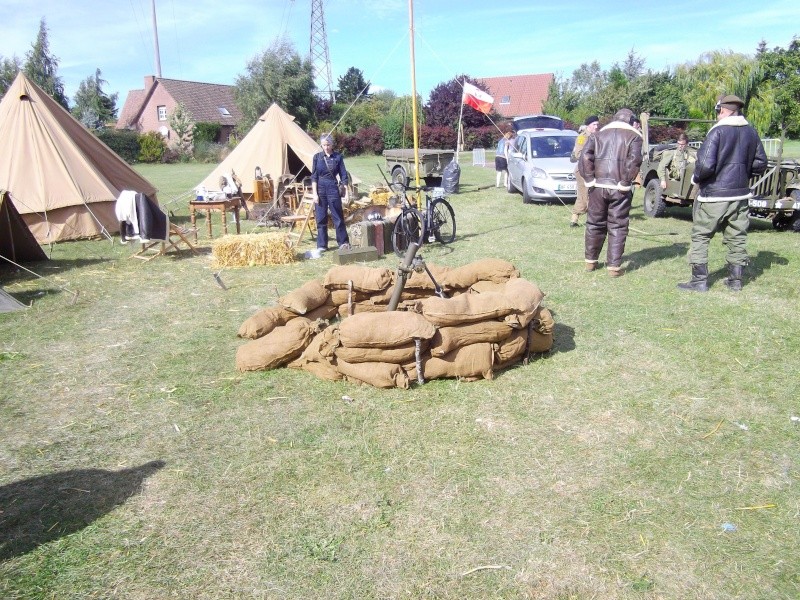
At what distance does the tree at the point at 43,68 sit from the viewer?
166ft

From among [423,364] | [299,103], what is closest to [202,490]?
[423,364]

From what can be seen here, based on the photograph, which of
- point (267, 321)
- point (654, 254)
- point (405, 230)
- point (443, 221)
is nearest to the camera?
point (267, 321)

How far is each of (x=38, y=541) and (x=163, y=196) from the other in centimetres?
1800

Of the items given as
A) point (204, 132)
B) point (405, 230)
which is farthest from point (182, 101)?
point (405, 230)

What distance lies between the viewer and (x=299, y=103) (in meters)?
45.5

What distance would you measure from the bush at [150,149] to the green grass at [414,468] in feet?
125

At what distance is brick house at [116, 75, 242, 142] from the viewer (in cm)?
5153

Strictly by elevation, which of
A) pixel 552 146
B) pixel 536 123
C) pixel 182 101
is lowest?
pixel 552 146

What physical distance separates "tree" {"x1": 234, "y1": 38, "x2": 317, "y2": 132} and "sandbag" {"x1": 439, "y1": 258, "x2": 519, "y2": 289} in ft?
135

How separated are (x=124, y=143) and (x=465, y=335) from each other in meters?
42.2

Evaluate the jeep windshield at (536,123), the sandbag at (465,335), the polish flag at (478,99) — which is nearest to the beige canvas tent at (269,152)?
the polish flag at (478,99)

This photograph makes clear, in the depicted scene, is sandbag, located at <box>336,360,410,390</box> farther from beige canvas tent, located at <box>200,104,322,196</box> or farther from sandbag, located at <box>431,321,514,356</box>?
beige canvas tent, located at <box>200,104,322,196</box>

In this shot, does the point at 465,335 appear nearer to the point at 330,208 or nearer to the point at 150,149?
the point at 330,208

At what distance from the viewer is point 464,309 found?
183 inches
